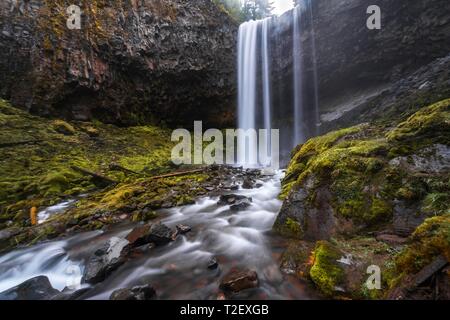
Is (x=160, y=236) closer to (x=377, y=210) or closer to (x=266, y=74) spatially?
(x=377, y=210)

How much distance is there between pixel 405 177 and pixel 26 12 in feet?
57.7

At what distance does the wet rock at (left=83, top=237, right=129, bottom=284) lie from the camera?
3.67 m

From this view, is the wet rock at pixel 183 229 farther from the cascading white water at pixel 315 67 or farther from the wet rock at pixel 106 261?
the cascading white water at pixel 315 67

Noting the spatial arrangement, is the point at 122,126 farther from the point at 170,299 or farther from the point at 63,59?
the point at 170,299

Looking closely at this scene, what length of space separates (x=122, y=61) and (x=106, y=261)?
1488 centimetres

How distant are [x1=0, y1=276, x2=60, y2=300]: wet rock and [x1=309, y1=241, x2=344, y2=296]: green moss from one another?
136 inches

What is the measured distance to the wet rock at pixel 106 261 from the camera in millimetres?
3668

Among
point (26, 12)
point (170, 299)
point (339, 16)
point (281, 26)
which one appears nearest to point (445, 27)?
point (339, 16)

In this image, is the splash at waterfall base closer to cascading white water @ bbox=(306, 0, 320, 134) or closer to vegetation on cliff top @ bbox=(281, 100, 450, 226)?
cascading white water @ bbox=(306, 0, 320, 134)

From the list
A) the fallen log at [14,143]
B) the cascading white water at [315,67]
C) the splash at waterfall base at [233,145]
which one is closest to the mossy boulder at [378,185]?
the fallen log at [14,143]

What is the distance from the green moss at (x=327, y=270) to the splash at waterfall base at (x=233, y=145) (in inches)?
598

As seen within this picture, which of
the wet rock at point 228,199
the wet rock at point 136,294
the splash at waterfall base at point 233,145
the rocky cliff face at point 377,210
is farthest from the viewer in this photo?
the splash at waterfall base at point 233,145

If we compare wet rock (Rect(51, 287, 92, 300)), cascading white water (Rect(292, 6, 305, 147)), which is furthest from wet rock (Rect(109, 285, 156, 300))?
cascading white water (Rect(292, 6, 305, 147))
